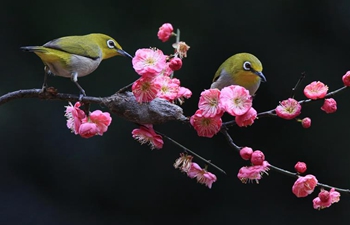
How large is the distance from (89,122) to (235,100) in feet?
0.65

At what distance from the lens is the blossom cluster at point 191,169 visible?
74cm

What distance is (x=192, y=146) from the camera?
2.07 meters

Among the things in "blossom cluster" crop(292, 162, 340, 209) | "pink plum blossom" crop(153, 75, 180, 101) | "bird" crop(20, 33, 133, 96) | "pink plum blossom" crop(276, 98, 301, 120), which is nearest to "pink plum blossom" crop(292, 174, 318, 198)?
"blossom cluster" crop(292, 162, 340, 209)

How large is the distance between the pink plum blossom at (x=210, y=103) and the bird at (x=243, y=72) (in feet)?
0.75

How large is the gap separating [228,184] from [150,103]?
155 cm

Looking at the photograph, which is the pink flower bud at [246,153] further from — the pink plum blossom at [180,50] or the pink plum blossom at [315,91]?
the pink plum blossom at [180,50]

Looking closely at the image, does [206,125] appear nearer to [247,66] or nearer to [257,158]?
[257,158]

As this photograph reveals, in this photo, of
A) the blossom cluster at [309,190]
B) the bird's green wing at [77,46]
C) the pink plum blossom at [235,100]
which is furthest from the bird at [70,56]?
the blossom cluster at [309,190]

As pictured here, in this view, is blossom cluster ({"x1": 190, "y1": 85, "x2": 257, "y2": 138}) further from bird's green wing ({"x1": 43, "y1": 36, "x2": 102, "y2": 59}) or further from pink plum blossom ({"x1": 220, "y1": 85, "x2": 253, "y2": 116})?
bird's green wing ({"x1": 43, "y1": 36, "x2": 102, "y2": 59})

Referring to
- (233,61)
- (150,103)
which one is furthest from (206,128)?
(233,61)

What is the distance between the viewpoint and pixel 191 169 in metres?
0.75

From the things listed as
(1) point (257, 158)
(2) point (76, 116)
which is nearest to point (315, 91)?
(1) point (257, 158)

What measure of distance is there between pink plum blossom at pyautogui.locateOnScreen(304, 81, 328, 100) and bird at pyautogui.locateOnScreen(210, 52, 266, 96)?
185mm

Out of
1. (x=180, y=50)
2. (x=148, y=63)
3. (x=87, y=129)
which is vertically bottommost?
(x=87, y=129)
